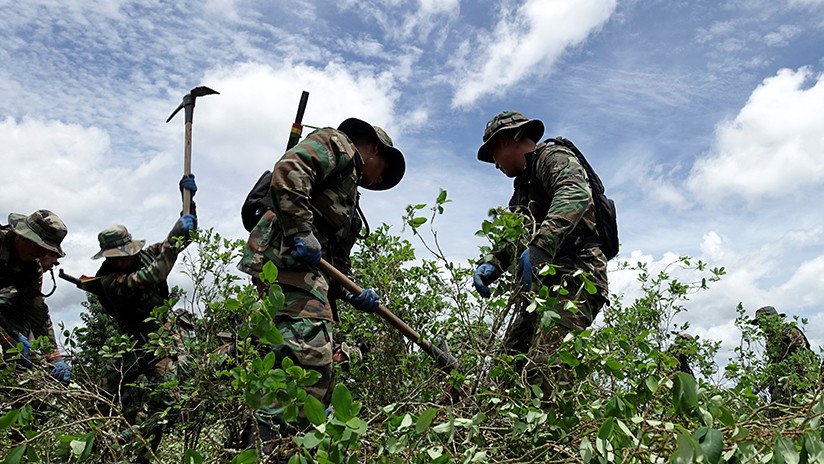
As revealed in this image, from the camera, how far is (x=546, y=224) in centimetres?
319

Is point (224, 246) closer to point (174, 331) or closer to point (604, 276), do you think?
point (174, 331)

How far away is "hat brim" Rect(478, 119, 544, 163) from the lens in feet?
12.6

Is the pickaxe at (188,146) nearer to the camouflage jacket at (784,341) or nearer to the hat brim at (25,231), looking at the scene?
the hat brim at (25,231)

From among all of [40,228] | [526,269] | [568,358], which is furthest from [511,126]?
[40,228]

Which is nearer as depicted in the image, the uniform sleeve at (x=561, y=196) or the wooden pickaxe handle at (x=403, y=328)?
the uniform sleeve at (x=561, y=196)

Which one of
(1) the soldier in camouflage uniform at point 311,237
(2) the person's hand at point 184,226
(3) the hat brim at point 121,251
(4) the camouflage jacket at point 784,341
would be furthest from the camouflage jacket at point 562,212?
(4) the camouflage jacket at point 784,341

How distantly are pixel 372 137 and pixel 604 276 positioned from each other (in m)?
1.50

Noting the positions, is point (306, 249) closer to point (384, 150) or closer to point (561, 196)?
point (384, 150)

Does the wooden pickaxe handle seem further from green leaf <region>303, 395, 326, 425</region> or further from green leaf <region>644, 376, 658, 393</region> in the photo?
green leaf <region>303, 395, 326, 425</region>

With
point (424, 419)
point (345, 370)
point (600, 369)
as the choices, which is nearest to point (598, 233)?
point (600, 369)

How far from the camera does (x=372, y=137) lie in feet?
12.4

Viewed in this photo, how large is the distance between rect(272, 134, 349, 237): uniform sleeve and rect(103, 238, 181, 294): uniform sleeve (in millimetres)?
1828

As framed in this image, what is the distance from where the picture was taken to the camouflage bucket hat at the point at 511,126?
3871 millimetres

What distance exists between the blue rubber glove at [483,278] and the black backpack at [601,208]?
62 centimetres
